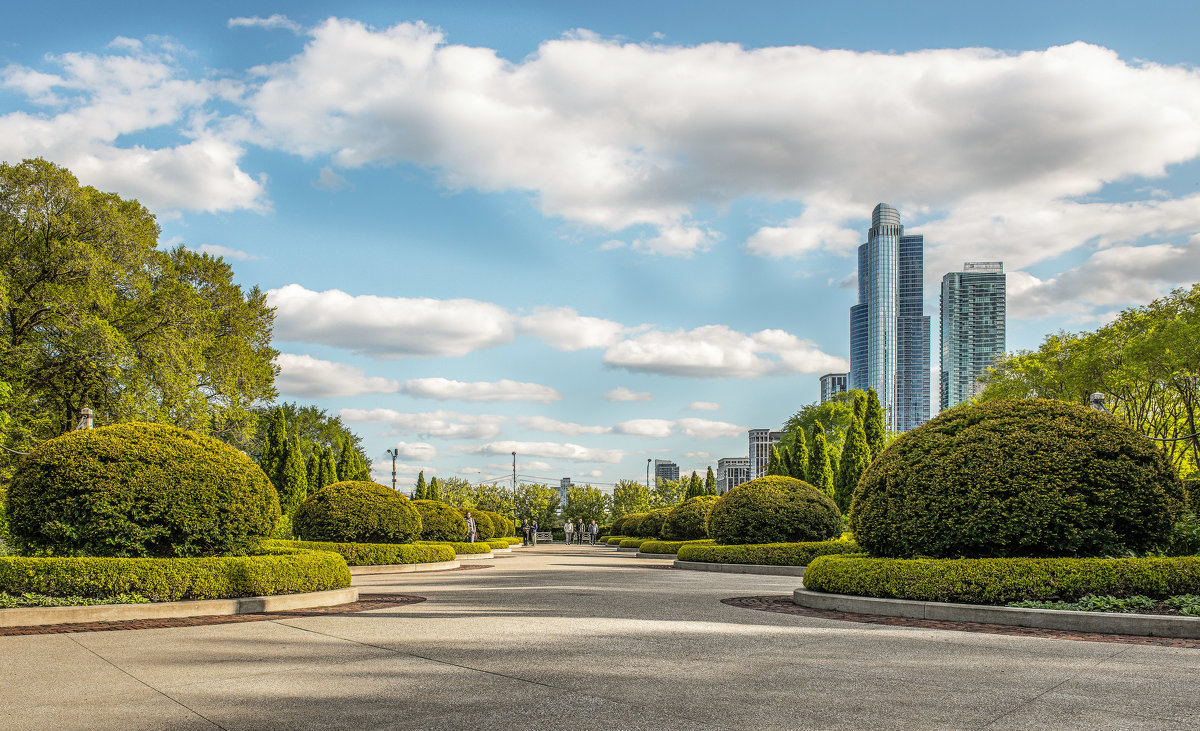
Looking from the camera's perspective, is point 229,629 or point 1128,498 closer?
point 229,629

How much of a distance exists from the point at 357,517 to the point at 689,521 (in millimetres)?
14513

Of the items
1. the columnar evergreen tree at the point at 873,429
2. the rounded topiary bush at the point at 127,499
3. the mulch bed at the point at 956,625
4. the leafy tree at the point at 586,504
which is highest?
the columnar evergreen tree at the point at 873,429

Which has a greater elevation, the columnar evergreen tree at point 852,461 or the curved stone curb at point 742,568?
the columnar evergreen tree at point 852,461

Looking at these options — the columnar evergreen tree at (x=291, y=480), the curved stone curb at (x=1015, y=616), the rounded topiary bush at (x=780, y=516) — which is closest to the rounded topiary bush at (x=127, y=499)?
the curved stone curb at (x=1015, y=616)

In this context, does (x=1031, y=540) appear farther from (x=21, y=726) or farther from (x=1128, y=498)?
(x=21, y=726)

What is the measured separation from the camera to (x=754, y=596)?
13180mm

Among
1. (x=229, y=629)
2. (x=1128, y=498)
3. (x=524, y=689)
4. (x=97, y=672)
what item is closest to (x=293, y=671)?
(x=97, y=672)

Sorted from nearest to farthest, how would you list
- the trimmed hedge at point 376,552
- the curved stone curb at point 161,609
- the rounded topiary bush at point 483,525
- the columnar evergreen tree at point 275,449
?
the curved stone curb at point 161,609 → the trimmed hedge at point 376,552 → the columnar evergreen tree at point 275,449 → the rounded topiary bush at point 483,525

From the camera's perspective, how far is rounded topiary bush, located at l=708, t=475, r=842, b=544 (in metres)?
20.4

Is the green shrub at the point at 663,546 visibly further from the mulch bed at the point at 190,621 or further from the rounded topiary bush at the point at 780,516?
the mulch bed at the point at 190,621

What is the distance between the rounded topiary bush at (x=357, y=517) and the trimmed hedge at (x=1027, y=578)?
13455mm

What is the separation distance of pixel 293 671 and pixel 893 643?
5.37 m

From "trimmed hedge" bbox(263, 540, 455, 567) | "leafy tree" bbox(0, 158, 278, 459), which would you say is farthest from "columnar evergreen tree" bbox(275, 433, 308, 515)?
"trimmed hedge" bbox(263, 540, 455, 567)

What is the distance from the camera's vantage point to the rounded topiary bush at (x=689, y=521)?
1225 inches
